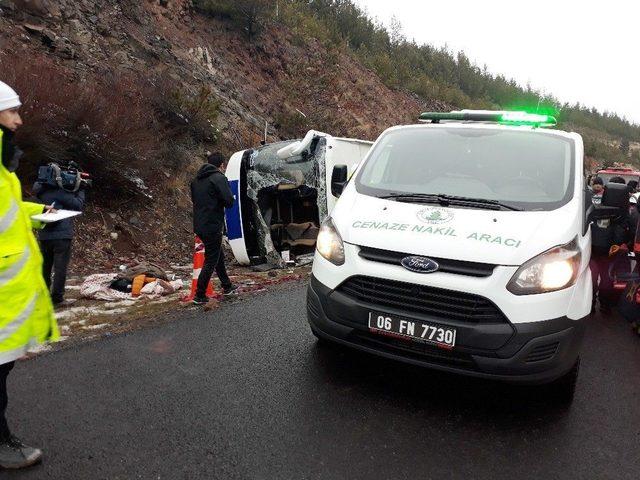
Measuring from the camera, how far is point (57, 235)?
574 cm

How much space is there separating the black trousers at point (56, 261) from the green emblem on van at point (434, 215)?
442 centimetres

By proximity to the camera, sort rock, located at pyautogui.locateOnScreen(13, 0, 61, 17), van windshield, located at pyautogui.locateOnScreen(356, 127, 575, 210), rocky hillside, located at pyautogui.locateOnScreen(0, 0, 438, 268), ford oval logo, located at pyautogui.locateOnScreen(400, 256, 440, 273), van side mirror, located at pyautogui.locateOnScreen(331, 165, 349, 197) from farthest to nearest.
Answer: rock, located at pyautogui.locateOnScreen(13, 0, 61, 17) < rocky hillside, located at pyautogui.locateOnScreen(0, 0, 438, 268) < van side mirror, located at pyautogui.locateOnScreen(331, 165, 349, 197) < van windshield, located at pyautogui.locateOnScreen(356, 127, 575, 210) < ford oval logo, located at pyautogui.locateOnScreen(400, 256, 440, 273)

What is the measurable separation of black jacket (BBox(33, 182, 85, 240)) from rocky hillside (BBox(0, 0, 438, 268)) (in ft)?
7.36

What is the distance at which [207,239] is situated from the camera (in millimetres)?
5977

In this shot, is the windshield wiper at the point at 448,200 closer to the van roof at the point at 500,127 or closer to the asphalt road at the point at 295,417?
the van roof at the point at 500,127

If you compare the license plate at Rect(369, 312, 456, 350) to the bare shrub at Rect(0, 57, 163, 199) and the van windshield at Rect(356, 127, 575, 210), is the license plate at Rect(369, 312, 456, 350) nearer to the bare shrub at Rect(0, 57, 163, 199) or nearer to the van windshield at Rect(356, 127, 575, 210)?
the van windshield at Rect(356, 127, 575, 210)

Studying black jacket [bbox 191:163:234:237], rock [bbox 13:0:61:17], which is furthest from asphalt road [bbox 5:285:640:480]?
rock [bbox 13:0:61:17]

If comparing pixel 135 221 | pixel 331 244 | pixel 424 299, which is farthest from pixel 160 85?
pixel 424 299

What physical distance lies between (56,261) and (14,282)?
Result: 3.61m

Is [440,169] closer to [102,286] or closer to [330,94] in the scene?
[102,286]

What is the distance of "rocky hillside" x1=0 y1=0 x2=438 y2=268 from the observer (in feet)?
30.1

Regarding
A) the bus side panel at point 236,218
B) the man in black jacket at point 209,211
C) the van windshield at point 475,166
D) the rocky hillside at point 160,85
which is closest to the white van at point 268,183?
the bus side panel at point 236,218

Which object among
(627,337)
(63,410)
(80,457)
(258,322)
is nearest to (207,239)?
(258,322)

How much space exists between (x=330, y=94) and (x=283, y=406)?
19116 millimetres
